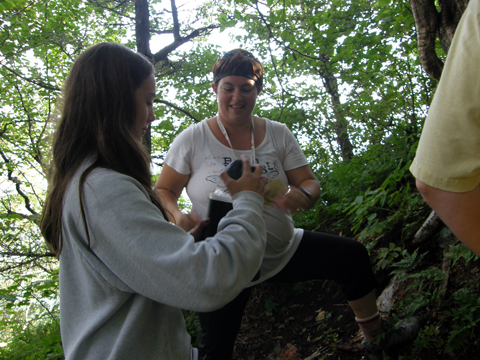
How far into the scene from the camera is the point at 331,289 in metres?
3.52


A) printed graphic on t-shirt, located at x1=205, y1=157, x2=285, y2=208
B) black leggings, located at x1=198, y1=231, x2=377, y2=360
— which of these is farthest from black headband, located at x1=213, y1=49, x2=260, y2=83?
black leggings, located at x1=198, y1=231, x2=377, y2=360

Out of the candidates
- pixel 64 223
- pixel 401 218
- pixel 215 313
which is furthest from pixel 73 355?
pixel 401 218

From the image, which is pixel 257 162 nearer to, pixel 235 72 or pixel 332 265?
pixel 235 72

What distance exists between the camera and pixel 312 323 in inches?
127

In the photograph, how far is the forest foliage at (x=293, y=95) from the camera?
12.0 ft

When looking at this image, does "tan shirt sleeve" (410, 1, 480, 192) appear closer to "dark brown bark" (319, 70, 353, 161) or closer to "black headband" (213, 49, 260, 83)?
"black headband" (213, 49, 260, 83)

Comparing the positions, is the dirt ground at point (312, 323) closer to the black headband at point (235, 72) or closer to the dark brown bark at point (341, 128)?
the black headband at point (235, 72)

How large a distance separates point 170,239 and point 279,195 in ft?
3.85

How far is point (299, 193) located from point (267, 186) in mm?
214

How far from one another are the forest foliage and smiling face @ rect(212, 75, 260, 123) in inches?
50.8

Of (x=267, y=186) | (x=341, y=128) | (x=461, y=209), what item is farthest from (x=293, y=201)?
(x=341, y=128)

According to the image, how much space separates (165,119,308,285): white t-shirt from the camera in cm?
221

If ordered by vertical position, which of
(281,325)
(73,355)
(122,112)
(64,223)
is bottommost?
(281,325)

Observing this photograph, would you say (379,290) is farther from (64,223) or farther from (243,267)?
(64,223)
